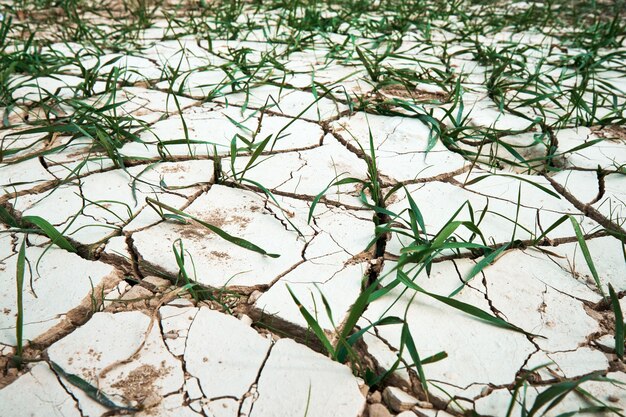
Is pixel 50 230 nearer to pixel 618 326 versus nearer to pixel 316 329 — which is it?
pixel 316 329

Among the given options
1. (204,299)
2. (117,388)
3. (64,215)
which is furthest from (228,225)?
(117,388)

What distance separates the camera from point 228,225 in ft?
5.13

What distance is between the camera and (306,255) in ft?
4.77

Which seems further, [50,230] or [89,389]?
[50,230]

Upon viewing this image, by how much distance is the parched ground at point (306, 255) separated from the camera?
108 centimetres

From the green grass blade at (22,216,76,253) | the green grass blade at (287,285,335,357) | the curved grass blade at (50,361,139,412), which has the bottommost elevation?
the curved grass blade at (50,361,139,412)

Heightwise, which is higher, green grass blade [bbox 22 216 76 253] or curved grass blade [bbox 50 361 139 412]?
green grass blade [bbox 22 216 76 253]

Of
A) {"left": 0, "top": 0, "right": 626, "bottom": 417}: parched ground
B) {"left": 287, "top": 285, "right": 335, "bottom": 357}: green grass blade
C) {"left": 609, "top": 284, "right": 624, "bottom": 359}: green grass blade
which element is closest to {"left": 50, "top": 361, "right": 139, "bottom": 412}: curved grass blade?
{"left": 0, "top": 0, "right": 626, "bottom": 417}: parched ground

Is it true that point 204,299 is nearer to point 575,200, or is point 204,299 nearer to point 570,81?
point 575,200

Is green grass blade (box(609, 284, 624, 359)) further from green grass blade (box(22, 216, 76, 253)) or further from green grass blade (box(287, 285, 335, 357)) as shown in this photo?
green grass blade (box(22, 216, 76, 253))

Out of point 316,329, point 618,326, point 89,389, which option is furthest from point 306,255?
point 618,326

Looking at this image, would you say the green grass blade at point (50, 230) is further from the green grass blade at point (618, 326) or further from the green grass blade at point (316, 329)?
the green grass blade at point (618, 326)

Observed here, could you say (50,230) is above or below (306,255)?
above

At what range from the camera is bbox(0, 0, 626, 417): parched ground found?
1076mm
